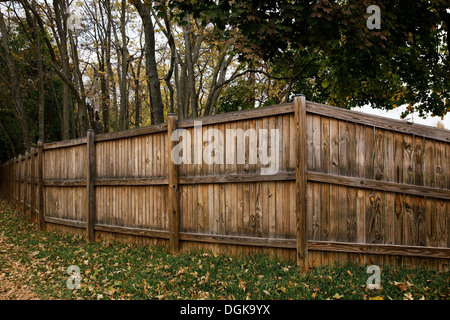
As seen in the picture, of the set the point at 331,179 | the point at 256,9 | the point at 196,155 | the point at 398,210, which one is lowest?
the point at 398,210

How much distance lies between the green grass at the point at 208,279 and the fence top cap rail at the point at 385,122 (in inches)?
76.0

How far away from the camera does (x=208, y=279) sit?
4379mm

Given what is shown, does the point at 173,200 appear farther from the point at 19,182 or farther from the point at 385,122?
the point at 19,182

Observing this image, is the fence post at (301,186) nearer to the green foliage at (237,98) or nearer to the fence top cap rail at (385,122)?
the fence top cap rail at (385,122)

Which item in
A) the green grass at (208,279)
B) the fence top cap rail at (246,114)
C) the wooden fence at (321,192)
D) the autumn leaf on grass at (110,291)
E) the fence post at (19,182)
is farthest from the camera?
the fence post at (19,182)

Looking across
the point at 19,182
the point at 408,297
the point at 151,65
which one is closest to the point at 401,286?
the point at 408,297

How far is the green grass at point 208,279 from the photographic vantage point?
3.93 meters

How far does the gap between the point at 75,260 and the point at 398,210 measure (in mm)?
5221

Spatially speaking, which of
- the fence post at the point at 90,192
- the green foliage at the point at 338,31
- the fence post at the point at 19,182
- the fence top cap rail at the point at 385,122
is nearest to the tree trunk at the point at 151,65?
the green foliage at the point at 338,31

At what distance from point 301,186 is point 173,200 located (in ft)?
7.48

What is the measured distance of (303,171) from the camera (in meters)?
4.55
